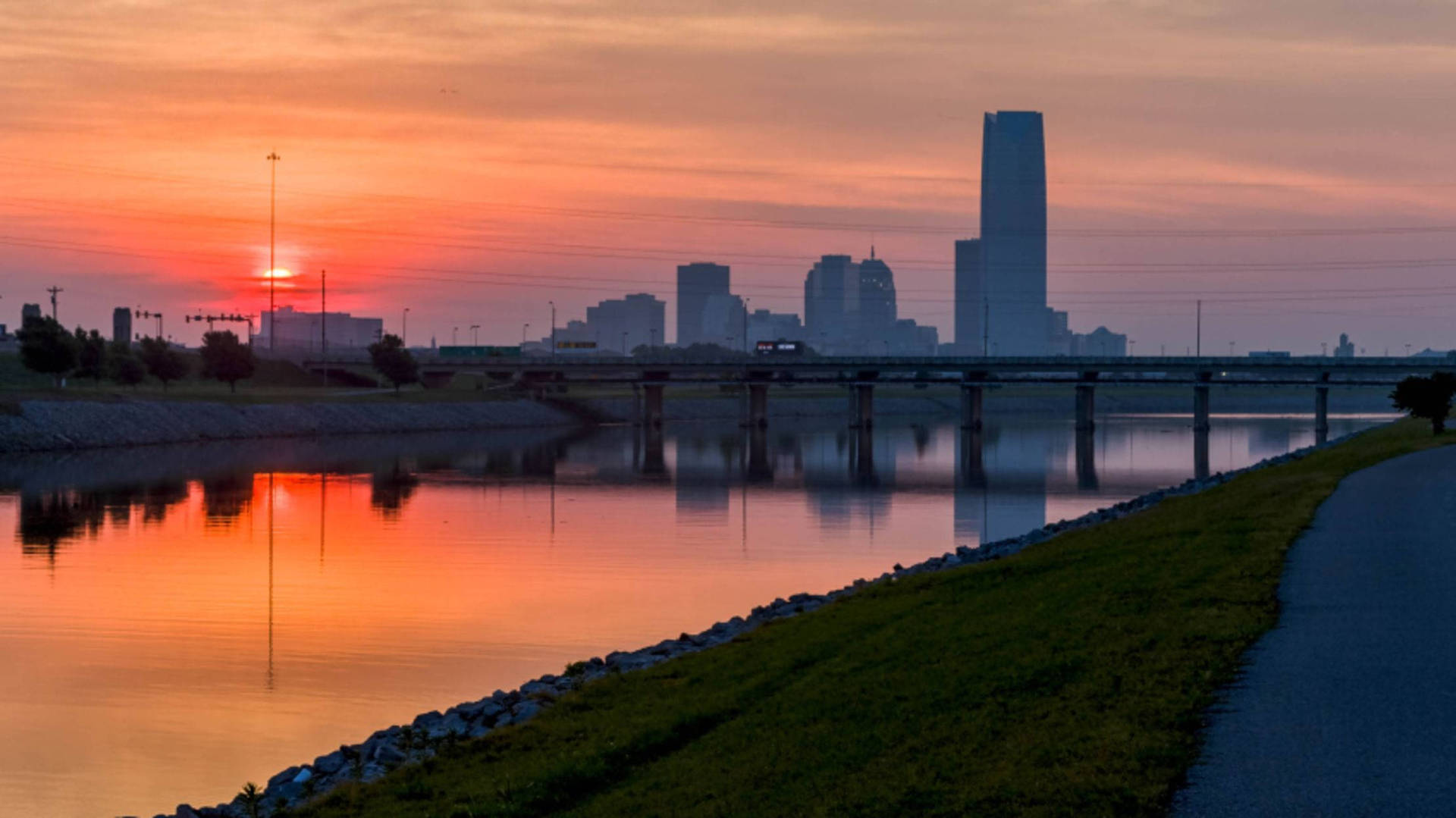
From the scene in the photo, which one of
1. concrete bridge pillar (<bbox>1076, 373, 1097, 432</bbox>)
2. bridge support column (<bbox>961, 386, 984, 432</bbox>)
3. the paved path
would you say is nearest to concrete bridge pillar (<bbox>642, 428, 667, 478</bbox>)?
bridge support column (<bbox>961, 386, 984, 432</bbox>)

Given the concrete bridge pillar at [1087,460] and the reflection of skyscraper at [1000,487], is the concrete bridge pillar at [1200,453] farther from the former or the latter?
the reflection of skyscraper at [1000,487]

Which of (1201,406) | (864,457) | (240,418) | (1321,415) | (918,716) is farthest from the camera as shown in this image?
(1201,406)

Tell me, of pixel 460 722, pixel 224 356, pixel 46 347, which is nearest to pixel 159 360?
pixel 224 356

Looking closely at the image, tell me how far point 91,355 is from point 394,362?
44941 millimetres

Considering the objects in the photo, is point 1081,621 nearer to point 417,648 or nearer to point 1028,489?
point 417,648

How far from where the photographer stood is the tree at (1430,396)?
69188 millimetres

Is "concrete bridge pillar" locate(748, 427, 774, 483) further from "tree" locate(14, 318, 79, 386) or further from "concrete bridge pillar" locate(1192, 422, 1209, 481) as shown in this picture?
"tree" locate(14, 318, 79, 386)

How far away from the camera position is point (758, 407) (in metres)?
182

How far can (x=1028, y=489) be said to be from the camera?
82.6 m

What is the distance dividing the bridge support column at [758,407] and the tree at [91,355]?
247 ft

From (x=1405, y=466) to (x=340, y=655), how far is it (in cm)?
3516

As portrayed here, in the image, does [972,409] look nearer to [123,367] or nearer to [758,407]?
[758,407]

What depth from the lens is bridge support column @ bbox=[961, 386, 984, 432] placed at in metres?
172

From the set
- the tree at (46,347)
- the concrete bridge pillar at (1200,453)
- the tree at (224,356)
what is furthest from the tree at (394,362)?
the concrete bridge pillar at (1200,453)
